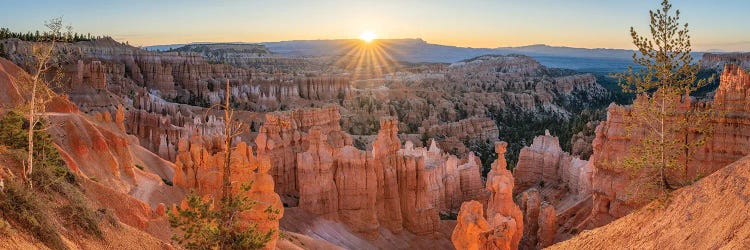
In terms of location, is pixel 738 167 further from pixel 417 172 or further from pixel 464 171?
pixel 464 171

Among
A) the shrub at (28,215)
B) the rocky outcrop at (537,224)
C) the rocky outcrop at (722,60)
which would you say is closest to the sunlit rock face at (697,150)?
the rocky outcrop at (537,224)

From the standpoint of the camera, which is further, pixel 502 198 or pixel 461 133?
pixel 461 133

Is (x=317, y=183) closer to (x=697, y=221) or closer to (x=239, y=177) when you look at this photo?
(x=239, y=177)

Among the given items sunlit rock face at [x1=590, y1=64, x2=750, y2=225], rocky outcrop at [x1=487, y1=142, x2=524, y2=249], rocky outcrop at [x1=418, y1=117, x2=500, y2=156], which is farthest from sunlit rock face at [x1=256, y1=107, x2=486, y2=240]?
rocky outcrop at [x1=418, y1=117, x2=500, y2=156]

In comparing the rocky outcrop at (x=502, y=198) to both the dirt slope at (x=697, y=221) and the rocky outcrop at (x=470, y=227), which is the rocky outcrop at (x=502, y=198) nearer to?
the rocky outcrop at (x=470, y=227)

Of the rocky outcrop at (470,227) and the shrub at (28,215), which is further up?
the shrub at (28,215)

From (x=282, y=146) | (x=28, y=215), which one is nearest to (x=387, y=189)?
(x=282, y=146)

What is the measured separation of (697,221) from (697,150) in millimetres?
11766

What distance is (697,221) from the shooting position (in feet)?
30.9

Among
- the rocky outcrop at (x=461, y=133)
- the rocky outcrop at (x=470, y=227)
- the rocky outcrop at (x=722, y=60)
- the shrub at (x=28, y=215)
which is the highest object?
the rocky outcrop at (x=722, y=60)

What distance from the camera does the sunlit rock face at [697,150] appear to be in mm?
19375

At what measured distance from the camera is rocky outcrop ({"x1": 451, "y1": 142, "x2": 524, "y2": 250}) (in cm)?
1468

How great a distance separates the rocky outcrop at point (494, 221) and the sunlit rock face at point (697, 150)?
12.8ft

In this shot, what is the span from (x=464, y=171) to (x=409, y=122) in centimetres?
3543
